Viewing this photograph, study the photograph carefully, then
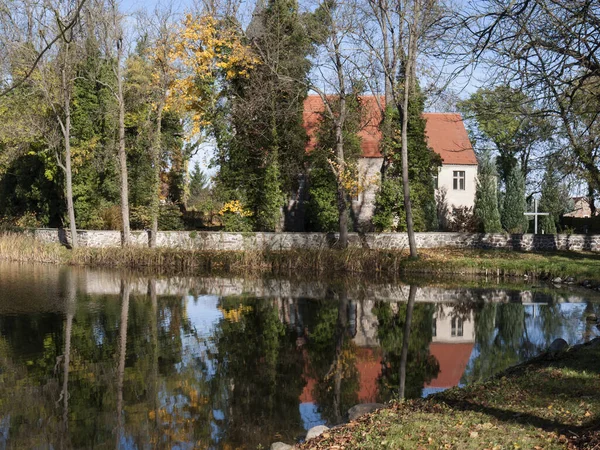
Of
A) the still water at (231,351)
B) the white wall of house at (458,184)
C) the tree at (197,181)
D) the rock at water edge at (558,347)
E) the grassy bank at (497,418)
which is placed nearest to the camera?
the grassy bank at (497,418)

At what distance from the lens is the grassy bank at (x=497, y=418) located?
6117mm

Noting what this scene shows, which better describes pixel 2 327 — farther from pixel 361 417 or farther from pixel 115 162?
pixel 115 162

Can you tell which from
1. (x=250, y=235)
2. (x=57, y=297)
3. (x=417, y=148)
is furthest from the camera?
(x=417, y=148)

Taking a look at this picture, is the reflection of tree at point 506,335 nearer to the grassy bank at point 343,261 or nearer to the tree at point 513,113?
the tree at point 513,113

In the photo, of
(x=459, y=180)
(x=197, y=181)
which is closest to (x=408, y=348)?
(x=459, y=180)

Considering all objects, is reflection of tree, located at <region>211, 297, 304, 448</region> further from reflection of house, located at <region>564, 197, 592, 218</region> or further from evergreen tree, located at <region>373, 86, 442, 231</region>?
reflection of house, located at <region>564, 197, 592, 218</region>

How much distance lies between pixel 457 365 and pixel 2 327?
9.95 meters

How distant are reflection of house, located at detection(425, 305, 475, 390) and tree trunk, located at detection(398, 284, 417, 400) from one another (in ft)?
1.61

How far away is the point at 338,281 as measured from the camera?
2422cm

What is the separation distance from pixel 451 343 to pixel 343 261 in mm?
12305

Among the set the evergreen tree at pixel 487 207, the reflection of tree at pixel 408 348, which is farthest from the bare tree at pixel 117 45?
the evergreen tree at pixel 487 207

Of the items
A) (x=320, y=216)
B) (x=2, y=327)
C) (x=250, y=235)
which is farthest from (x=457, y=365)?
(x=320, y=216)

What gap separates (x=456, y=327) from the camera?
16047mm

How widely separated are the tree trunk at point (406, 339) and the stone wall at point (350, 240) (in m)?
6.69
